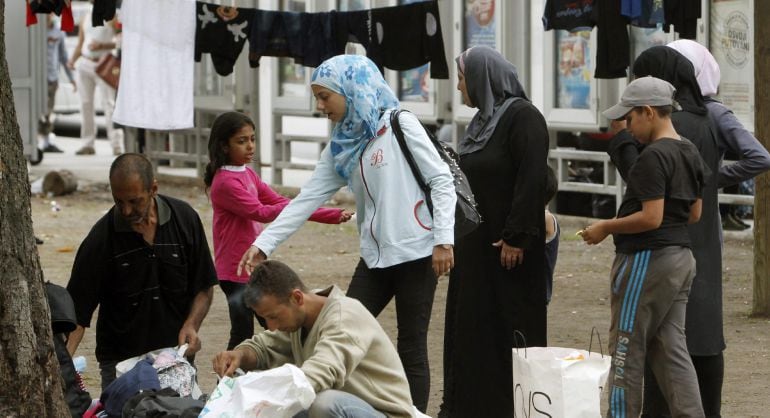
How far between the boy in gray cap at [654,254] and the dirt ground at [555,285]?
1111mm

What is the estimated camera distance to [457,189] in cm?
592

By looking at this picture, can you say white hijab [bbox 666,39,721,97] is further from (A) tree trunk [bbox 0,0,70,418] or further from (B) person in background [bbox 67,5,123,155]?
(B) person in background [bbox 67,5,123,155]

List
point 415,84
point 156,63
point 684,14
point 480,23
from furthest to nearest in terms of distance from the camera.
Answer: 1. point 415,84
2. point 480,23
3. point 156,63
4. point 684,14

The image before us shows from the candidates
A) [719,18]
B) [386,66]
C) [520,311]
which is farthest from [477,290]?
[719,18]

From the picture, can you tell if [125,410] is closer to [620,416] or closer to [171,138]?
[620,416]

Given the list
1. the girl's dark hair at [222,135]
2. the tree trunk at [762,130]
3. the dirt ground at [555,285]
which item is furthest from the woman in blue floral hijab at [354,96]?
the tree trunk at [762,130]

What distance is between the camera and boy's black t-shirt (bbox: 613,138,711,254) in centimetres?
565

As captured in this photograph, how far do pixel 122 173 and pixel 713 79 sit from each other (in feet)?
8.83

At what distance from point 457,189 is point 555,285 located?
5.00m

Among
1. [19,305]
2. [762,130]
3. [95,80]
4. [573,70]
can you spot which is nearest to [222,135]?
[19,305]

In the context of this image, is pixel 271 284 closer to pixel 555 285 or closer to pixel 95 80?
pixel 555 285

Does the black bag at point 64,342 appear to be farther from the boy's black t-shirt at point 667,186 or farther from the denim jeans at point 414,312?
the boy's black t-shirt at point 667,186

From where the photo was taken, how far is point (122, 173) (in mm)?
5719

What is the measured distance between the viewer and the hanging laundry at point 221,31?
1193 centimetres
